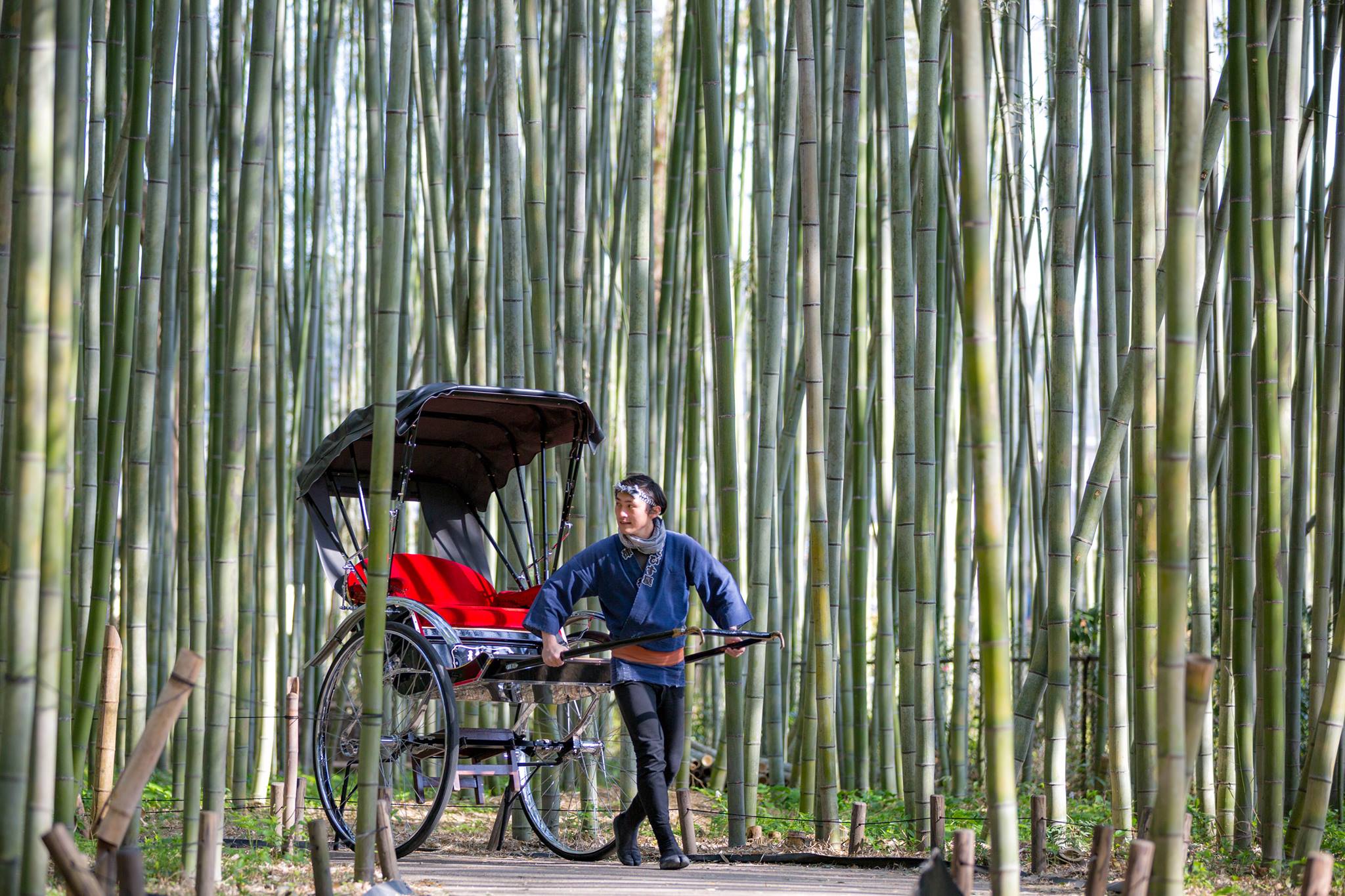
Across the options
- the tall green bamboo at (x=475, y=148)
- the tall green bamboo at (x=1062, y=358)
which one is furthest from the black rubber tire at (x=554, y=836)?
the tall green bamboo at (x=1062, y=358)

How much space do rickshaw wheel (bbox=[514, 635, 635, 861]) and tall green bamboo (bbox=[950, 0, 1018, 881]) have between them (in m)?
1.70

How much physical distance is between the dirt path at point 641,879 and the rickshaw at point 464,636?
0.15 meters

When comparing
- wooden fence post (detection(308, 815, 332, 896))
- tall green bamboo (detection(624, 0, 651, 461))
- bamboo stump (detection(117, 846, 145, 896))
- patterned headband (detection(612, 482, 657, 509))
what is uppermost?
tall green bamboo (detection(624, 0, 651, 461))

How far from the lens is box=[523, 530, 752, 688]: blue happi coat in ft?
11.2

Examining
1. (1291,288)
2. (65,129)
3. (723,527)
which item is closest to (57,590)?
(65,129)

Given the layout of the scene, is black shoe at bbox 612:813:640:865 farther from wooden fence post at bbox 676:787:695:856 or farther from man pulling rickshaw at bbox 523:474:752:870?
wooden fence post at bbox 676:787:695:856

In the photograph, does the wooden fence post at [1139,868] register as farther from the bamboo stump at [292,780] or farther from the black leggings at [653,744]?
the bamboo stump at [292,780]

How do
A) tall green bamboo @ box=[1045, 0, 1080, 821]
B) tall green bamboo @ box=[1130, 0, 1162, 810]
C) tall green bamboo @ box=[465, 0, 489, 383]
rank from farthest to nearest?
tall green bamboo @ box=[465, 0, 489, 383], tall green bamboo @ box=[1045, 0, 1080, 821], tall green bamboo @ box=[1130, 0, 1162, 810]

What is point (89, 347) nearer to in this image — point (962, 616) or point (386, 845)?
point (386, 845)

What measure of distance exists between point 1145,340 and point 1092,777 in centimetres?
355

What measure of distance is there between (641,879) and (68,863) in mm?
1488

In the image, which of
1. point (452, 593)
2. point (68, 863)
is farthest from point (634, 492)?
point (68, 863)

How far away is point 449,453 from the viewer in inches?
163

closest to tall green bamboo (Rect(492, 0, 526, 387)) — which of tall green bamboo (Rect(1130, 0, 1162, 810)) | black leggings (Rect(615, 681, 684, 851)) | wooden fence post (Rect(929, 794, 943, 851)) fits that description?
black leggings (Rect(615, 681, 684, 851))
